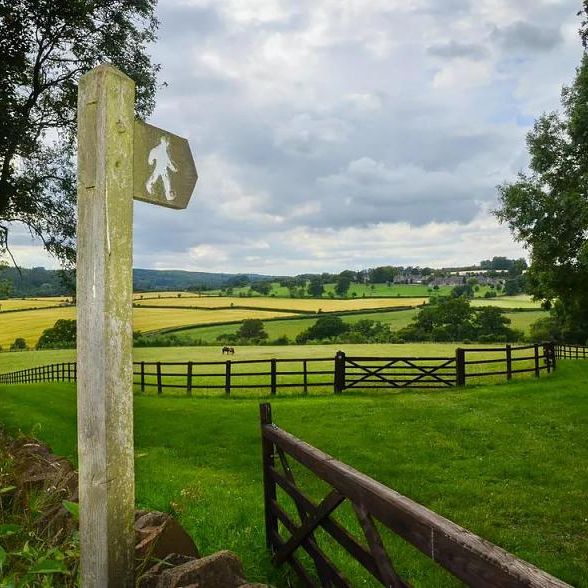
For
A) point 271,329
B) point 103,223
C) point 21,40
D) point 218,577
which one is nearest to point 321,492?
point 218,577

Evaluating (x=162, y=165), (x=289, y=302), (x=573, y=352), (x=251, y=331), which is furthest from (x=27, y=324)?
(x=162, y=165)

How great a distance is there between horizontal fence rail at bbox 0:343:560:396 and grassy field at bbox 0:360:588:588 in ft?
4.98

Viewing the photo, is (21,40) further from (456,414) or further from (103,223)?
(456,414)

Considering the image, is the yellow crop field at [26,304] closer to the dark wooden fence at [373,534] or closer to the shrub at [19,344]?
the shrub at [19,344]

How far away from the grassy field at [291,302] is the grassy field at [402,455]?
47374mm

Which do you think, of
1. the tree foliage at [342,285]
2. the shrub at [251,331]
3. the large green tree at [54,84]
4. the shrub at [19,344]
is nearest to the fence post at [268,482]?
the large green tree at [54,84]

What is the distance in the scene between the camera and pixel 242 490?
28.7 ft

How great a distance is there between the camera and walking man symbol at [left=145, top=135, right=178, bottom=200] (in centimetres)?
316

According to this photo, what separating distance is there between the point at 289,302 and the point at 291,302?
335 mm

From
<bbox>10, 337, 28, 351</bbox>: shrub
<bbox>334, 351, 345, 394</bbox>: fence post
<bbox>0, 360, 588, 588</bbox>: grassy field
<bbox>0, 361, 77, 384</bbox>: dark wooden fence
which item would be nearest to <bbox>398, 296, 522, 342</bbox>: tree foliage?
<bbox>0, 361, 77, 384</bbox>: dark wooden fence

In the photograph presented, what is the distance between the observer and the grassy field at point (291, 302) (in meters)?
68.6

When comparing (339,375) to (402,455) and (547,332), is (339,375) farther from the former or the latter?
(547,332)

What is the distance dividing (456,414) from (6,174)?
15.0 metres

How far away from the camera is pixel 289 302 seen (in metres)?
73.8
